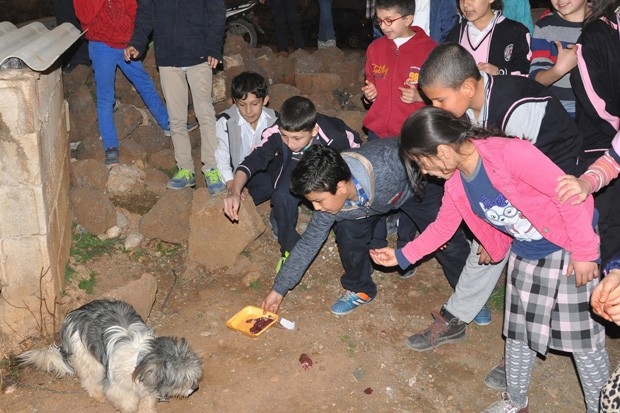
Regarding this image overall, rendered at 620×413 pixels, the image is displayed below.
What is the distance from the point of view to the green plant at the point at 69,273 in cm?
466

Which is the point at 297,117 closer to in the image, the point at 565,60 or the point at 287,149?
the point at 287,149

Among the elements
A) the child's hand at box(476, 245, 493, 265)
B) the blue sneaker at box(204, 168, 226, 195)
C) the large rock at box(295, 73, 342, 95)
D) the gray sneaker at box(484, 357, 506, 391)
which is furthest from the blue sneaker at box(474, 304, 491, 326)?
the large rock at box(295, 73, 342, 95)

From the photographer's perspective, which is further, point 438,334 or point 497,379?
point 438,334

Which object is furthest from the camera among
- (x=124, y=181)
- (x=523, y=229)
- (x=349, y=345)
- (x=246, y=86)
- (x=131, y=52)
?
(x=124, y=181)

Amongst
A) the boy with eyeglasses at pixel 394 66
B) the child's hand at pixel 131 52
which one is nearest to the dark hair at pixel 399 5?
the boy with eyeglasses at pixel 394 66

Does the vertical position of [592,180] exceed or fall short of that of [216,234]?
it exceeds it

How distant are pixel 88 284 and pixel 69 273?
0.16 m

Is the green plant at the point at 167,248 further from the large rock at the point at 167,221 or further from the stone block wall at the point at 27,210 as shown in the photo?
the stone block wall at the point at 27,210

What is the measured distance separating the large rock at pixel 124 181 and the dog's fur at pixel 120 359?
6.25 feet

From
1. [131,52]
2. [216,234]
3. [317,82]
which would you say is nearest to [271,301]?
[216,234]

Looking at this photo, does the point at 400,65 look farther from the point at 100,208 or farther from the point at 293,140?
the point at 100,208

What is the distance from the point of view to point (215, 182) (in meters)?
5.26

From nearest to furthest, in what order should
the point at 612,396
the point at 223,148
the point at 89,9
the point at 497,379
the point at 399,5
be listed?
the point at 612,396 → the point at 497,379 → the point at 399,5 → the point at 223,148 → the point at 89,9

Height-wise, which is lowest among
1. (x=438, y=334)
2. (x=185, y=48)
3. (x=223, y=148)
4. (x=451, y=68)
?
(x=438, y=334)
